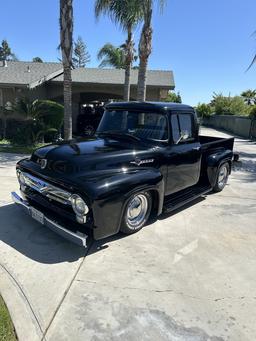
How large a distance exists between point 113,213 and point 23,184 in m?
1.82

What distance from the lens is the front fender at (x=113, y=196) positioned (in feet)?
12.5

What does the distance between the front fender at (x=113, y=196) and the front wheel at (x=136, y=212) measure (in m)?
0.19

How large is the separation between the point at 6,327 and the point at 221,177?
584 centimetres

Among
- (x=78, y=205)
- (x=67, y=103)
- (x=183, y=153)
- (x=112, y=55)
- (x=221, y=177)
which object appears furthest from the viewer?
(x=112, y=55)

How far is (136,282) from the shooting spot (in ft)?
11.9

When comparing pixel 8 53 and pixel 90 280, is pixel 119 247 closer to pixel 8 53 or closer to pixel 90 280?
pixel 90 280

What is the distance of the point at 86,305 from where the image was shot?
10.4 ft

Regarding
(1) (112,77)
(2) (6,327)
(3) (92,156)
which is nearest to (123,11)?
(1) (112,77)

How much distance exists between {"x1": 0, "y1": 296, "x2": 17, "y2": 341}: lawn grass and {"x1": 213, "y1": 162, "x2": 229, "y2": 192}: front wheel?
532 centimetres

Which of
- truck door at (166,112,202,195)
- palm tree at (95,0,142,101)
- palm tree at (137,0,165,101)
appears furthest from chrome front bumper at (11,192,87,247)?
palm tree at (95,0,142,101)

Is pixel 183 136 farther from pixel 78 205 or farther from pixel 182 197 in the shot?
pixel 78 205

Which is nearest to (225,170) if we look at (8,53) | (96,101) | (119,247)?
(119,247)

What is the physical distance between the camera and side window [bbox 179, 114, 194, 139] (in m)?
5.64

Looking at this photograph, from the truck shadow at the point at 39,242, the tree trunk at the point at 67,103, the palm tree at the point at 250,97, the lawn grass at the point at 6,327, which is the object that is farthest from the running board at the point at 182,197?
the palm tree at the point at 250,97
